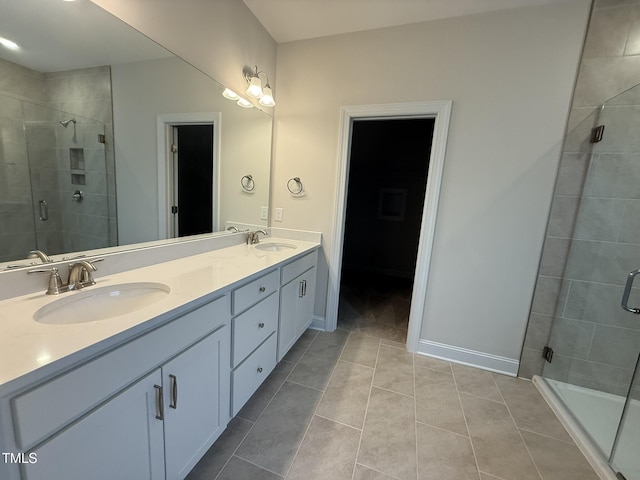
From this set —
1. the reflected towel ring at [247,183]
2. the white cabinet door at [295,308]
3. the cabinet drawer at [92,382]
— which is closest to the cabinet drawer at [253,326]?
the white cabinet door at [295,308]

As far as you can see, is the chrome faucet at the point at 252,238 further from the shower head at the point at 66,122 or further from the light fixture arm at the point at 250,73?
the shower head at the point at 66,122

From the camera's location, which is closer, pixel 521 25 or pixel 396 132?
pixel 521 25

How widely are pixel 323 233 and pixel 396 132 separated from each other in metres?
2.51

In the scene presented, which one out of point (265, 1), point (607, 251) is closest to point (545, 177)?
point (607, 251)

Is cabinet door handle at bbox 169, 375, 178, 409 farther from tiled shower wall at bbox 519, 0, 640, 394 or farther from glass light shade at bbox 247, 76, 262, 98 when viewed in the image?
tiled shower wall at bbox 519, 0, 640, 394

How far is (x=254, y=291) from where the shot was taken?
Answer: 1.37 meters

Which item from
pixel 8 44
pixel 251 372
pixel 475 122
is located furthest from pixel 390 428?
pixel 8 44

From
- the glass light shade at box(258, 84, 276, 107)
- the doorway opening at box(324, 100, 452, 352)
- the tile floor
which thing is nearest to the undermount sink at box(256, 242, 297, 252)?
the doorway opening at box(324, 100, 452, 352)

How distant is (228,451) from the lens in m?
1.26

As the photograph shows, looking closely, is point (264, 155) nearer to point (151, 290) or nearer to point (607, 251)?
point (151, 290)

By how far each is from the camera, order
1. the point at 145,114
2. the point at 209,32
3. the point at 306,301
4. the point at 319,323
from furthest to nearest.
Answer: the point at 319,323, the point at 306,301, the point at 209,32, the point at 145,114

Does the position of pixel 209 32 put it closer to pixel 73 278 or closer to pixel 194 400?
pixel 73 278

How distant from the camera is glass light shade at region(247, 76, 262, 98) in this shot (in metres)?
1.86

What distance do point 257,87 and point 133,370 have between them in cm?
188
